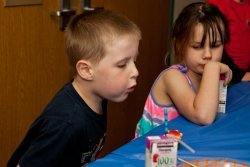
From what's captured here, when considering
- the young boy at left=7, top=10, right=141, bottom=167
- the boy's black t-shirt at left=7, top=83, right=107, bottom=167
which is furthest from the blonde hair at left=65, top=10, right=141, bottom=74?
the boy's black t-shirt at left=7, top=83, right=107, bottom=167

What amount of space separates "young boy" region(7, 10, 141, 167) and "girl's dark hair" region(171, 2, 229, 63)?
1.18ft

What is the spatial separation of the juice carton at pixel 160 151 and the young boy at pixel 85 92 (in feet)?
0.99

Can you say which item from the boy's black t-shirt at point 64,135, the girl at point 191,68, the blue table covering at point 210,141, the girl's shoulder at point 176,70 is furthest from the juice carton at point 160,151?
the girl's shoulder at point 176,70

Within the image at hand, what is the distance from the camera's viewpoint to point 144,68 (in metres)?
2.62

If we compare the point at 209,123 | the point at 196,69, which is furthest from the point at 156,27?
the point at 209,123

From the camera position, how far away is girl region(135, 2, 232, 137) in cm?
134

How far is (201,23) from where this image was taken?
1424 millimetres

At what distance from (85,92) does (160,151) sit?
1.44ft

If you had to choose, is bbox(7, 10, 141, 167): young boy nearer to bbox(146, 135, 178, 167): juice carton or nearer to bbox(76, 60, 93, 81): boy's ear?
bbox(76, 60, 93, 81): boy's ear

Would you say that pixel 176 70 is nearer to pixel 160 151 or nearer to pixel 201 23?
pixel 201 23

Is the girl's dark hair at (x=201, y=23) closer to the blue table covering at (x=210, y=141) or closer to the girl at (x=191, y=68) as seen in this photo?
the girl at (x=191, y=68)

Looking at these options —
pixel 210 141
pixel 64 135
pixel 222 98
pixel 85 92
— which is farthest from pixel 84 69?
pixel 222 98

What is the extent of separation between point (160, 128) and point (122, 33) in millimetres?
297

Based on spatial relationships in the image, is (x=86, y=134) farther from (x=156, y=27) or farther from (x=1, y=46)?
(x=156, y=27)
